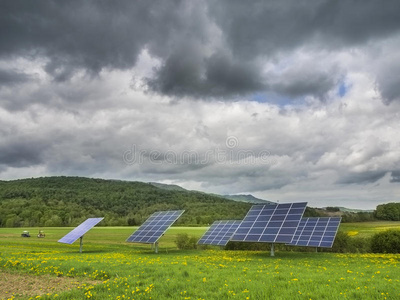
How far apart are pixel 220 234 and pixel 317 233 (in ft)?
44.2

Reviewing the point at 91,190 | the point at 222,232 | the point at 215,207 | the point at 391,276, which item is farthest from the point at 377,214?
the point at 91,190

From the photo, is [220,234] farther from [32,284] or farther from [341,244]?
[32,284]

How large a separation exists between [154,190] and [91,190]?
129ft

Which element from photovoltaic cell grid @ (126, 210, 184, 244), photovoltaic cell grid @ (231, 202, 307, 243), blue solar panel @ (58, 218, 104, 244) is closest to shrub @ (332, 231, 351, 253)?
photovoltaic cell grid @ (231, 202, 307, 243)

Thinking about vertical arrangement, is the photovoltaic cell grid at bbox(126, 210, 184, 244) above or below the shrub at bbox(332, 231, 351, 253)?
above

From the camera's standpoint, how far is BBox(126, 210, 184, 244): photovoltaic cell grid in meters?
37.2

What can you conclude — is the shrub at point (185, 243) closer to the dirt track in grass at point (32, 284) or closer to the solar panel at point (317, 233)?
the solar panel at point (317, 233)

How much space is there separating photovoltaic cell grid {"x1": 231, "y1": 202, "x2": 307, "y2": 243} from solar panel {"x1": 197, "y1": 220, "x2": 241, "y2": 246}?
8303 millimetres

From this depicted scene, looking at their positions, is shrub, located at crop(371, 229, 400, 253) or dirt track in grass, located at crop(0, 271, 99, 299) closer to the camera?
dirt track in grass, located at crop(0, 271, 99, 299)

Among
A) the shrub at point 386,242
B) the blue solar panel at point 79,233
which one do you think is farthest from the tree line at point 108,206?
the blue solar panel at point 79,233

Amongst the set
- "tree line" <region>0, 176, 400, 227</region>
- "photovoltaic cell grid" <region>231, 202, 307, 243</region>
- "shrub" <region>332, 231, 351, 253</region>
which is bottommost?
"shrub" <region>332, 231, 351, 253</region>

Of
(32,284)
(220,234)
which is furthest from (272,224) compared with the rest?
(32,284)

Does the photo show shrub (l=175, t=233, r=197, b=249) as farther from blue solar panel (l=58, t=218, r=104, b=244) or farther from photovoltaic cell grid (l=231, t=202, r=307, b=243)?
photovoltaic cell grid (l=231, t=202, r=307, b=243)

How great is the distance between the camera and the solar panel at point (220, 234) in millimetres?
41875
